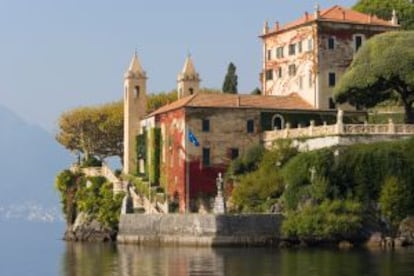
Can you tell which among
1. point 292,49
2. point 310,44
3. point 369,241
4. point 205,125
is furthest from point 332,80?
point 369,241

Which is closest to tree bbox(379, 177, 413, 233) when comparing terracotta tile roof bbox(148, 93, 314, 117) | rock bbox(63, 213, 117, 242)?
terracotta tile roof bbox(148, 93, 314, 117)

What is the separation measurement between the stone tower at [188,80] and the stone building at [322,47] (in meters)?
9.62

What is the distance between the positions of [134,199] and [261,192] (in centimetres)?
1487

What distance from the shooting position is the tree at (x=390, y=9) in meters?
105

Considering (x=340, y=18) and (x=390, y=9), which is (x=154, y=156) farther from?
(x=390, y=9)

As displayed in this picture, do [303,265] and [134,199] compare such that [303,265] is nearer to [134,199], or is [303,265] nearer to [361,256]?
[361,256]

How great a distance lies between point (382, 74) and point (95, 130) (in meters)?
35.8

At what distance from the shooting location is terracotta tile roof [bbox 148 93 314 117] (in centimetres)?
8488

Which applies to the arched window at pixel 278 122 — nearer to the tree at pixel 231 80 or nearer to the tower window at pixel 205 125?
the tower window at pixel 205 125

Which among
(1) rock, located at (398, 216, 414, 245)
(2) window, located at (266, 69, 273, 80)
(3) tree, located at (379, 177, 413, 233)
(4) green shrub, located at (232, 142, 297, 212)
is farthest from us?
(2) window, located at (266, 69, 273, 80)

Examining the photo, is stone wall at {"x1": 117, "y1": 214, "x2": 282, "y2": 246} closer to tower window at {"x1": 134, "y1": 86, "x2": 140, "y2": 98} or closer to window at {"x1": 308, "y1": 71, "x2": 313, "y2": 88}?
window at {"x1": 308, "y1": 71, "x2": 313, "y2": 88}

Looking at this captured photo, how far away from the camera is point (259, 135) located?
85188 mm

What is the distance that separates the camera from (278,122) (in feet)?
282

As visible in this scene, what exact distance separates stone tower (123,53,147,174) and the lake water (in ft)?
61.0
